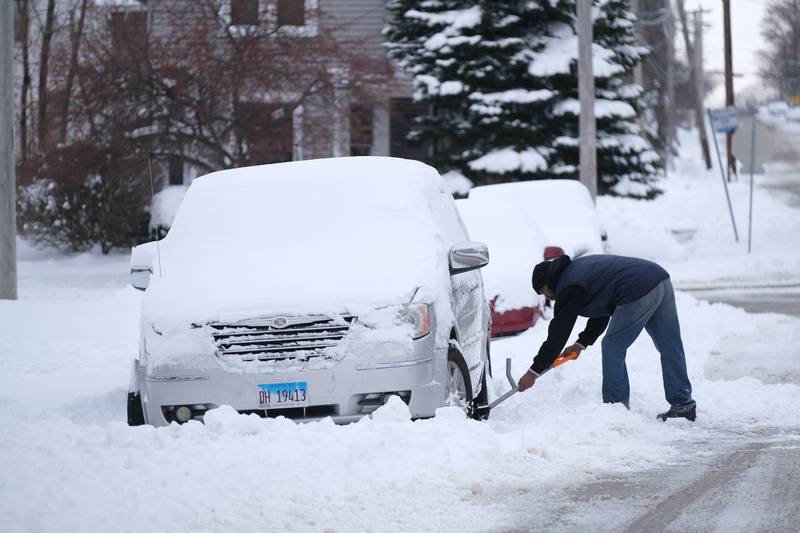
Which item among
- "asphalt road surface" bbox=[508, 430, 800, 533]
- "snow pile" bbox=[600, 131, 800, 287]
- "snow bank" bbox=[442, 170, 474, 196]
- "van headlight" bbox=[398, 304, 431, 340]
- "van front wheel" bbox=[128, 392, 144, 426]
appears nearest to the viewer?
"asphalt road surface" bbox=[508, 430, 800, 533]

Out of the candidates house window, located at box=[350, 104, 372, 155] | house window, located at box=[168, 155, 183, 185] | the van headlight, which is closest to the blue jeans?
the van headlight

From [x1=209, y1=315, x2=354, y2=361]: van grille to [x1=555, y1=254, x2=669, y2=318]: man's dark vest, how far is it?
1723 millimetres

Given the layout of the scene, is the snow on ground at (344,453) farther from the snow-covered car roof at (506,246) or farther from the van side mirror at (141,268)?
the snow-covered car roof at (506,246)

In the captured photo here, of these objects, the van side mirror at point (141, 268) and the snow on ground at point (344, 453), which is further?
the van side mirror at point (141, 268)

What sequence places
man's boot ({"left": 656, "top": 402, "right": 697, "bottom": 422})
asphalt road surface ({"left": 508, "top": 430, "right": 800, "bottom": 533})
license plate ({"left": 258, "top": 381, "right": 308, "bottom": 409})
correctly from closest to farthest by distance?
asphalt road surface ({"left": 508, "top": 430, "right": 800, "bottom": 533}), license plate ({"left": 258, "top": 381, "right": 308, "bottom": 409}), man's boot ({"left": 656, "top": 402, "right": 697, "bottom": 422})

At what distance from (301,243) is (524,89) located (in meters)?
20.6

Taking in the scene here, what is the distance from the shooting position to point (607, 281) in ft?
27.6

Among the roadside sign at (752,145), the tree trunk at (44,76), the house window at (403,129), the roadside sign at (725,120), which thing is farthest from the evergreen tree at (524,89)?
the tree trunk at (44,76)

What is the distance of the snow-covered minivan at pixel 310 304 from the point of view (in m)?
7.38

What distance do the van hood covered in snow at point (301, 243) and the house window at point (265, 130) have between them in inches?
581

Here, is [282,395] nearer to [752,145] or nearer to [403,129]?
[752,145]

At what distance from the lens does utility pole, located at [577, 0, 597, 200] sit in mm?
22719

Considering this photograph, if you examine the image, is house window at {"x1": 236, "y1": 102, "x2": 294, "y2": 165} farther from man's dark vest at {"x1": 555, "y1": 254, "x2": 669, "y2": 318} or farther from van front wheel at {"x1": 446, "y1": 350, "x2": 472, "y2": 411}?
van front wheel at {"x1": 446, "y1": 350, "x2": 472, "y2": 411}

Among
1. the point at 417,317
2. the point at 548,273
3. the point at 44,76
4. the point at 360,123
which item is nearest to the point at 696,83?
the point at 360,123
